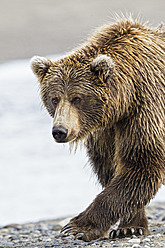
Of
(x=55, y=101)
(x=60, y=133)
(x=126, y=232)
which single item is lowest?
(x=126, y=232)

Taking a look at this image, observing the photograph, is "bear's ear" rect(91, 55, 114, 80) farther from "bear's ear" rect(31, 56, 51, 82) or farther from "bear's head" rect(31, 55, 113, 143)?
"bear's ear" rect(31, 56, 51, 82)

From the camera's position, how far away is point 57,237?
6.21m

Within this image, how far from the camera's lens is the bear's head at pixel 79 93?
4847mm

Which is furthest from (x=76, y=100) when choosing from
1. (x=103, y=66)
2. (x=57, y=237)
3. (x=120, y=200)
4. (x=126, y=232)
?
(x=57, y=237)

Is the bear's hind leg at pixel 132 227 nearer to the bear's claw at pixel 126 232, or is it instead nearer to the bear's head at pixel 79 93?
the bear's claw at pixel 126 232

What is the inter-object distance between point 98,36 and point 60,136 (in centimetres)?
120

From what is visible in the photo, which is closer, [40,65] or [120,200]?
[120,200]

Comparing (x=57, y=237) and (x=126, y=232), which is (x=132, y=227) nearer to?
(x=126, y=232)

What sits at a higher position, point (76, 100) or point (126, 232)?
point (76, 100)

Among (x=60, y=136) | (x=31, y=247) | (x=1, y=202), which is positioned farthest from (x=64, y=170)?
(x=60, y=136)

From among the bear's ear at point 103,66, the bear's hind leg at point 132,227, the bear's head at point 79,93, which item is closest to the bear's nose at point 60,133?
the bear's head at point 79,93

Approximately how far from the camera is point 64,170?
1111 centimetres

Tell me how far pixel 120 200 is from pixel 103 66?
47.7 inches

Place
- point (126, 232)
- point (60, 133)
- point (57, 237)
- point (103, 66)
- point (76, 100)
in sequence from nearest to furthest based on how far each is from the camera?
point (60, 133) → point (103, 66) → point (76, 100) → point (126, 232) → point (57, 237)
